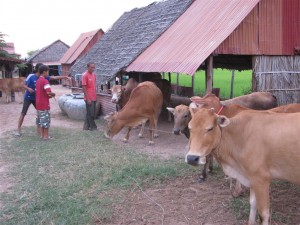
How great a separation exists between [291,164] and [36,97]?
6.95 meters

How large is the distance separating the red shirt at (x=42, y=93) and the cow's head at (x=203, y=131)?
585 cm

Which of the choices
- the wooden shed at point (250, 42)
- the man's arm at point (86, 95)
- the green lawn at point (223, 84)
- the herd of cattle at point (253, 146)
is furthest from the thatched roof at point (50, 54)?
the herd of cattle at point (253, 146)

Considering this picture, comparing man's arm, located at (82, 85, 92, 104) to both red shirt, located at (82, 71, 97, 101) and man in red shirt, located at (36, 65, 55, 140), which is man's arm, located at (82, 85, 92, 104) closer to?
red shirt, located at (82, 71, 97, 101)

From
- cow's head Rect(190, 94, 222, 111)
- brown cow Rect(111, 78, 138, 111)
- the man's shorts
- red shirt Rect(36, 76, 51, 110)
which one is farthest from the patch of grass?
brown cow Rect(111, 78, 138, 111)

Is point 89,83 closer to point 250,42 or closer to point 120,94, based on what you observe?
point 120,94

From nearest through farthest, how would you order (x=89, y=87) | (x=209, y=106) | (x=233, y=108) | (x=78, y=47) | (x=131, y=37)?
(x=233, y=108) → (x=209, y=106) → (x=89, y=87) → (x=131, y=37) → (x=78, y=47)

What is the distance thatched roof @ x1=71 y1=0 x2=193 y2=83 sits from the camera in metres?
12.1

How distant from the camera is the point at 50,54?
39.5 m

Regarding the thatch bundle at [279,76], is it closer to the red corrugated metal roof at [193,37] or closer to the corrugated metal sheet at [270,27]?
the corrugated metal sheet at [270,27]

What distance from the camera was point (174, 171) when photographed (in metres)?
6.48

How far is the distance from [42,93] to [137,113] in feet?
7.86

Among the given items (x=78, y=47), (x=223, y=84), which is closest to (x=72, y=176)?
(x=223, y=84)

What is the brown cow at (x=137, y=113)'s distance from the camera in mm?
9133

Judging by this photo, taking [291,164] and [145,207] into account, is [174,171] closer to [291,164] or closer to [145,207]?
[145,207]
